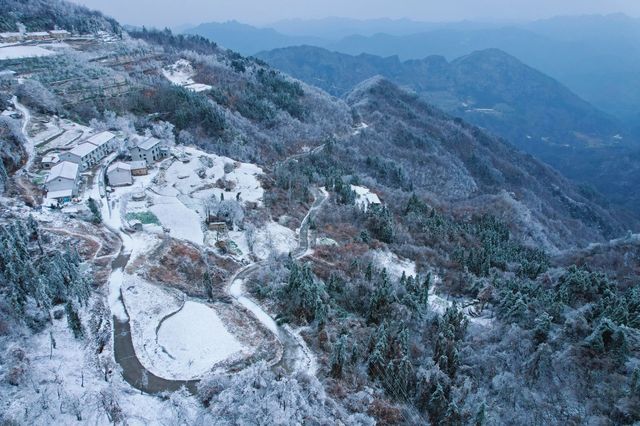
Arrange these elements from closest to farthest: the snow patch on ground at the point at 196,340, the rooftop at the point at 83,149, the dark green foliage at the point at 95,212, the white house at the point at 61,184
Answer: the snow patch on ground at the point at 196,340, the dark green foliage at the point at 95,212, the white house at the point at 61,184, the rooftop at the point at 83,149

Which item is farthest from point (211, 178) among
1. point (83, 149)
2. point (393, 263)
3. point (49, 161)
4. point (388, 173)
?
point (388, 173)

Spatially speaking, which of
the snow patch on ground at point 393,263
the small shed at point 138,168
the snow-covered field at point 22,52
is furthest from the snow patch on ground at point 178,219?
the snow-covered field at point 22,52

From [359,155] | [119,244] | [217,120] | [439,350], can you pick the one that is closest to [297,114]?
[359,155]

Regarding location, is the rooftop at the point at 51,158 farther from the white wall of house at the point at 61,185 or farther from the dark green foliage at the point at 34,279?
the dark green foliage at the point at 34,279

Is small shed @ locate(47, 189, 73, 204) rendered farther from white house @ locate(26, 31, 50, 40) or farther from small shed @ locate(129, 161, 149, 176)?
white house @ locate(26, 31, 50, 40)

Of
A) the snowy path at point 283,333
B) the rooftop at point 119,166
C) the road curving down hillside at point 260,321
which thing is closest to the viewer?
the road curving down hillside at point 260,321

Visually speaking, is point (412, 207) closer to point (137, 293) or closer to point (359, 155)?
point (359, 155)
